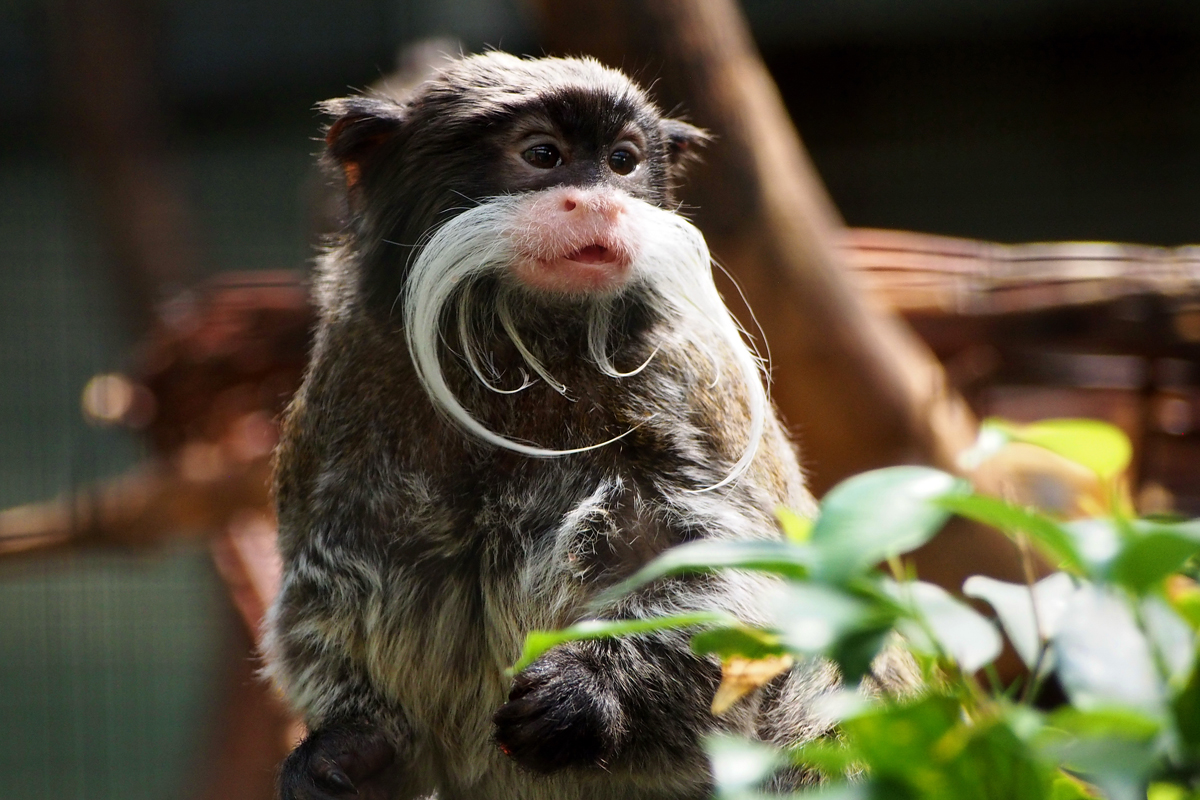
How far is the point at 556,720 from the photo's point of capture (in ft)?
5.08

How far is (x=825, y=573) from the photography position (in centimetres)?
76

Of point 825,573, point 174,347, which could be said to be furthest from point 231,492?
point 825,573

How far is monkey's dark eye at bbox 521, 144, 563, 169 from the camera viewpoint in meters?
1.90

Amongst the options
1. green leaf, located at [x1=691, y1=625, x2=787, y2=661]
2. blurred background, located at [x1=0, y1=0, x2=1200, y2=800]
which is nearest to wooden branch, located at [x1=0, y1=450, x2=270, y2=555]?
blurred background, located at [x1=0, y1=0, x2=1200, y2=800]

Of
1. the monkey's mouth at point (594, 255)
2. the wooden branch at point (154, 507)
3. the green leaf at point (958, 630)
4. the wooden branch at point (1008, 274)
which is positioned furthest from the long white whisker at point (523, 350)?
the wooden branch at point (154, 507)

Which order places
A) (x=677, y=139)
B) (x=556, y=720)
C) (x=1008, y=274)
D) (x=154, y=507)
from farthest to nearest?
(x=154, y=507)
(x=1008, y=274)
(x=677, y=139)
(x=556, y=720)

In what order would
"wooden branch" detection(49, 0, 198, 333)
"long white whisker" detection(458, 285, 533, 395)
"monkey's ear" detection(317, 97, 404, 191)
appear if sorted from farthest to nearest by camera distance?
"wooden branch" detection(49, 0, 198, 333) < "monkey's ear" detection(317, 97, 404, 191) < "long white whisker" detection(458, 285, 533, 395)

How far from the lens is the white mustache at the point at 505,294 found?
183 cm

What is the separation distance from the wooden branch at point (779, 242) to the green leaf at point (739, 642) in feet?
6.62

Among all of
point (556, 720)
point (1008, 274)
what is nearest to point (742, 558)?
point (556, 720)

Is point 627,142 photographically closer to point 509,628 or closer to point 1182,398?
point 509,628

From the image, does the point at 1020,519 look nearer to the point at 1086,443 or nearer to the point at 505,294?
the point at 1086,443

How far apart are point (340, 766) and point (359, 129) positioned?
1.03m

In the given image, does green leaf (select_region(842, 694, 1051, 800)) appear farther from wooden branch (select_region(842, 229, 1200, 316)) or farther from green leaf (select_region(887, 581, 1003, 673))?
wooden branch (select_region(842, 229, 1200, 316))
